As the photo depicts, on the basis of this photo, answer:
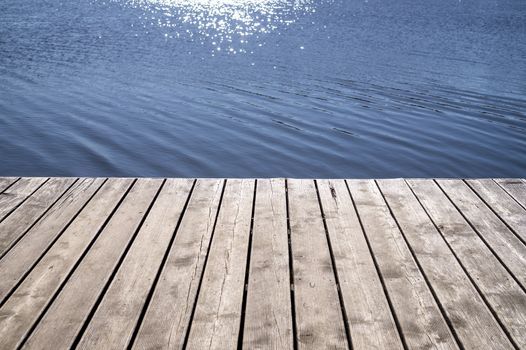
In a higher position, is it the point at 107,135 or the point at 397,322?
the point at 397,322

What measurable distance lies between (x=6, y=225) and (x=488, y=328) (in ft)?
9.54

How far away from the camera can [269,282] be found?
2676 millimetres

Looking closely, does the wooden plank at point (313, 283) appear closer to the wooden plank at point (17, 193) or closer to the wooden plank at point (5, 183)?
the wooden plank at point (17, 193)

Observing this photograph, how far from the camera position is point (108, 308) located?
95.4 inches

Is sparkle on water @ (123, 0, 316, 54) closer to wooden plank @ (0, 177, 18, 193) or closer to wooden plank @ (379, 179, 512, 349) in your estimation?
wooden plank @ (0, 177, 18, 193)

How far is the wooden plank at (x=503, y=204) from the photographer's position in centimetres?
348

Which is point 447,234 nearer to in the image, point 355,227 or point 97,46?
point 355,227

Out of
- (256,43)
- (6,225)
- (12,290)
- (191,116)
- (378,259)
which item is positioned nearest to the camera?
(12,290)

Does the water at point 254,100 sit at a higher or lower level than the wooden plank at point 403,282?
lower

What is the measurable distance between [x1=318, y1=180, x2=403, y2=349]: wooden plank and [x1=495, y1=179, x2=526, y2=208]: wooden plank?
1.36 meters

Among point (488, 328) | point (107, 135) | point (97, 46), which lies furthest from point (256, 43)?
point (488, 328)

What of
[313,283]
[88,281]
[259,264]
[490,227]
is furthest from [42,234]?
[490,227]

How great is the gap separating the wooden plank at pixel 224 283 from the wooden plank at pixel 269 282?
6 cm

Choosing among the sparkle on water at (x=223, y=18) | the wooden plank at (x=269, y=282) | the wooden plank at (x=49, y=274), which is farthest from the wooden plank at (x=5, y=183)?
the sparkle on water at (x=223, y=18)
